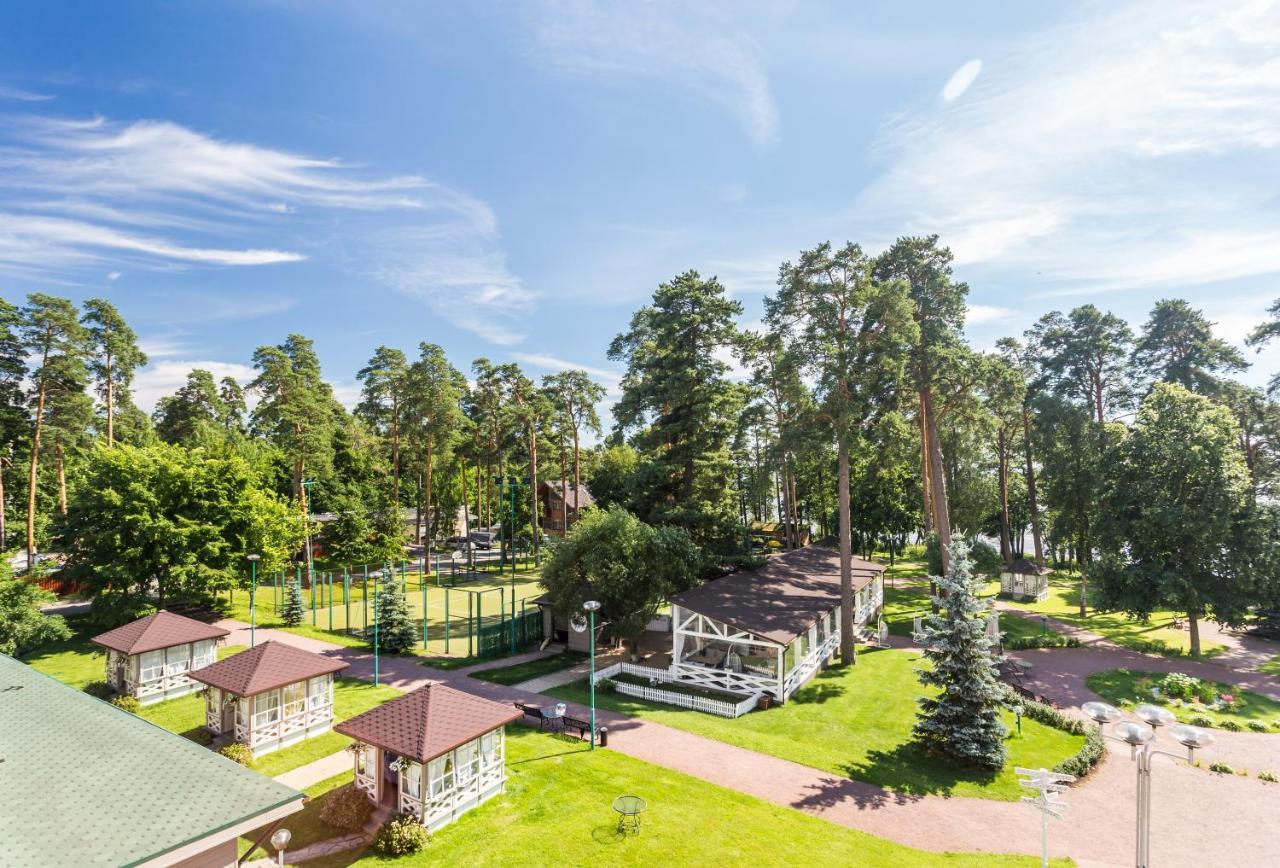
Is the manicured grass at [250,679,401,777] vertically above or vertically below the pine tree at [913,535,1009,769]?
below

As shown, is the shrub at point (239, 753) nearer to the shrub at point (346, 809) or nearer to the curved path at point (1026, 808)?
the shrub at point (346, 809)

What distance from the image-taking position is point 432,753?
13.6 meters

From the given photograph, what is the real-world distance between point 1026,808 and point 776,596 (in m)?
12.8

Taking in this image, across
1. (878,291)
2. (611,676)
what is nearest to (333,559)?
(611,676)

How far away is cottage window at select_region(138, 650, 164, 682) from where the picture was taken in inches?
867

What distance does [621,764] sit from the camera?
1698cm

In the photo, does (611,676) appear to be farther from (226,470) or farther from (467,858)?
(226,470)

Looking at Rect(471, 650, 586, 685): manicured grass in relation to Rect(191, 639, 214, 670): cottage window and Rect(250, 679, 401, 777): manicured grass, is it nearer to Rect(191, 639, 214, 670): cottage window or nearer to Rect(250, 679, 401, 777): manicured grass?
Rect(250, 679, 401, 777): manicured grass

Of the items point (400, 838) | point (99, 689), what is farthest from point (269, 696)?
point (99, 689)

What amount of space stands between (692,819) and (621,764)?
348 cm

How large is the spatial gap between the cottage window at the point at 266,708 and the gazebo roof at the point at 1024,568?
148 feet

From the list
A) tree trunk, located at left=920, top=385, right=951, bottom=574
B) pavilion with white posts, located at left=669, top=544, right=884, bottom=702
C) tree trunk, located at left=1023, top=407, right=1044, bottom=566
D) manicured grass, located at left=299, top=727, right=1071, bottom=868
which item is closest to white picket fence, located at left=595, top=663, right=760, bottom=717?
pavilion with white posts, located at left=669, top=544, right=884, bottom=702

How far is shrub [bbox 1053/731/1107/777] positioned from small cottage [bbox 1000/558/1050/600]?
25450 millimetres

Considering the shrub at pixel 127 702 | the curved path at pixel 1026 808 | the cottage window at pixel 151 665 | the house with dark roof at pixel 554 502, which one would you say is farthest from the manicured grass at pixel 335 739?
the house with dark roof at pixel 554 502
